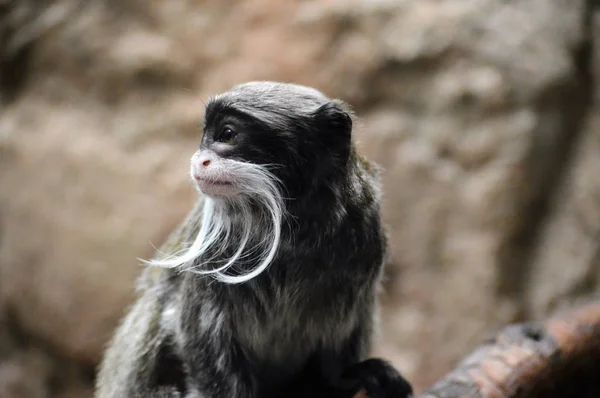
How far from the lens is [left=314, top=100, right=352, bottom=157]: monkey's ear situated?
222 cm

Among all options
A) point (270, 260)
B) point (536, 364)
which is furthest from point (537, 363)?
point (270, 260)

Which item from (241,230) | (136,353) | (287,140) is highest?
(287,140)

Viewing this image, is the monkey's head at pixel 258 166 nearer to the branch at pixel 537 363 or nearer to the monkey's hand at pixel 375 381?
the monkey's hand at pixel 375 381

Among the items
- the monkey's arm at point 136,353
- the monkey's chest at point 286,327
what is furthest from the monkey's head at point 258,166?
the monkey's arm at point 136,353

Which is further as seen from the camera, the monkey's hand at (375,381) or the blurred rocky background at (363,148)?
the blurred rocky background at (363,148)

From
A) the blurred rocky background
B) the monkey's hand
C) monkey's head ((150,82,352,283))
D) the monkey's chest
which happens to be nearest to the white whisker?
monkey's head ((150,82,352,283))

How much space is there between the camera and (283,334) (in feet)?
8.16

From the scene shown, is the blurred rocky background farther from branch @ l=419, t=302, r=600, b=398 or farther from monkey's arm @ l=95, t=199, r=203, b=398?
monkey's arm @ l=95, t=199, r=203, b=398

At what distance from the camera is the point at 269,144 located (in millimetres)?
2195

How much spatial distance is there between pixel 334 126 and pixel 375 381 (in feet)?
3.39

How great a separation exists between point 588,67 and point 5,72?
4408 mm

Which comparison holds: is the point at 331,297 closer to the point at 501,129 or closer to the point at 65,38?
the point at 501,129

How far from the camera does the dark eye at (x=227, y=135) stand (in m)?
2.20

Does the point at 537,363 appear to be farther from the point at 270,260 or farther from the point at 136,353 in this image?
the point at 136,353
